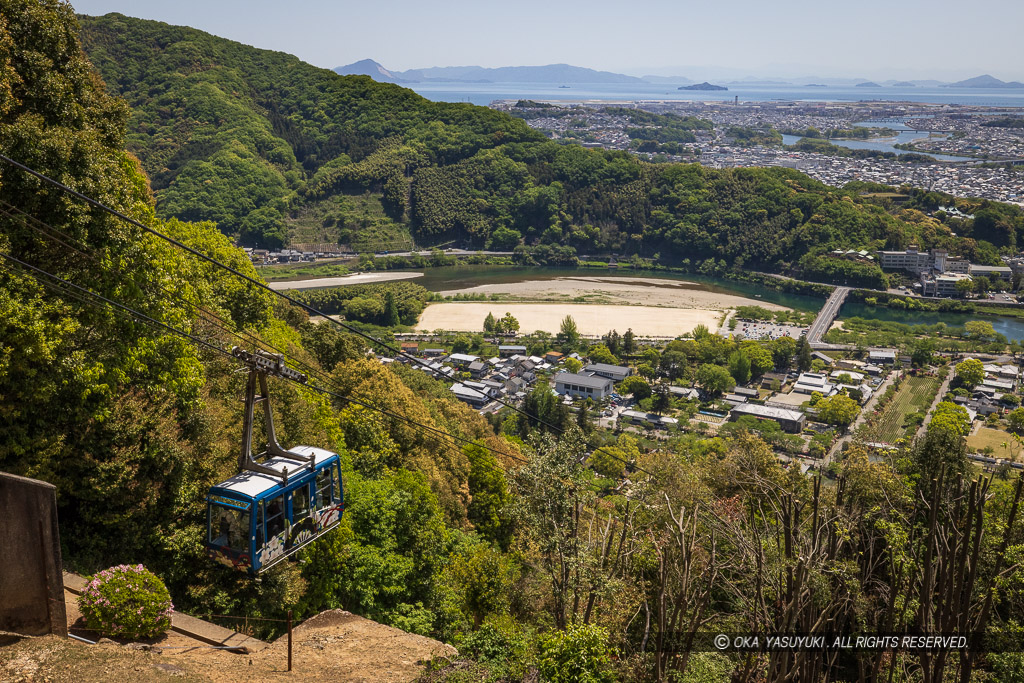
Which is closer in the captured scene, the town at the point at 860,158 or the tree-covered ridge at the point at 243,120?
the tree-covered ridge at the point at 243,120

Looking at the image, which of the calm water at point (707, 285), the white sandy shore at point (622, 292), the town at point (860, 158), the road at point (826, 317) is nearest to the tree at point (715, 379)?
the road at point (826, 317)

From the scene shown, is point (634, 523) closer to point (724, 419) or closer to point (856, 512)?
point (856, 512)

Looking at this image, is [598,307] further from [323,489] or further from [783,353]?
[323,489]

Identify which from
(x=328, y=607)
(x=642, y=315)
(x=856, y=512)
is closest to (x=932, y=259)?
(x=642, y=315)

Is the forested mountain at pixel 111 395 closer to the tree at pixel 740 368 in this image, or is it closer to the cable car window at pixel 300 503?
the cable car window at pixel 300 503

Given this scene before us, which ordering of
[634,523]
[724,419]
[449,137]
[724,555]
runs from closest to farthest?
1. [724,555]
2. [634,523]
3. [724,419]
4. [449,137]

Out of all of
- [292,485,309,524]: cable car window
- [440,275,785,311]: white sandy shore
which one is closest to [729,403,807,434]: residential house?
[440,275,785,311]: white sandy shore
